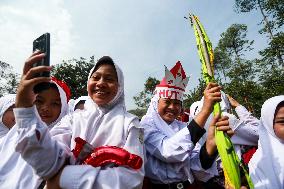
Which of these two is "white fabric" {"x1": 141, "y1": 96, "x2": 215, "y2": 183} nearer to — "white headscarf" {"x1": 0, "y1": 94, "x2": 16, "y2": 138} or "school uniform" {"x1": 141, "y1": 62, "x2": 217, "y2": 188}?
"school uniform" {"x1": 141, "y1": 62, "x2": 217, "y2": 188}

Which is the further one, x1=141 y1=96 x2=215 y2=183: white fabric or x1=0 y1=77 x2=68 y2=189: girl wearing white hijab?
x1=141 y1=96 x2=215 y2=183: white fabric

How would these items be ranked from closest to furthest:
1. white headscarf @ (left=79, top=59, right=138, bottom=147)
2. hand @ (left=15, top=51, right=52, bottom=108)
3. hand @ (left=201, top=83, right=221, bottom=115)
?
hand @ (left=15, top=51, right=52, bottom=108) → white headscarf @ (left=79, top=59, right=138, bottom=147) → hand @ (left=201, top=83, right=221, bottom=115)

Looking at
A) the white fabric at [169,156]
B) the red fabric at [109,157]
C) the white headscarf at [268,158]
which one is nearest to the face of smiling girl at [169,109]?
the white fabric at [169,156]

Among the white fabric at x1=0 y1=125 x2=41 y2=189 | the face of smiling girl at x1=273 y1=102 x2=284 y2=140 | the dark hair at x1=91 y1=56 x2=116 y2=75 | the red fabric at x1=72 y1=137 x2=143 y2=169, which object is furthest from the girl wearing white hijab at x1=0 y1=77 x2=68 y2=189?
the face of smiling girl at x1=273 y1=102 x2=284 y2=140

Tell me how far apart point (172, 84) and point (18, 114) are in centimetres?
253

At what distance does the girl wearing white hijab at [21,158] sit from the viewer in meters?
2.33

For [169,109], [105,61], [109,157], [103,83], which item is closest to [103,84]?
[103,83]

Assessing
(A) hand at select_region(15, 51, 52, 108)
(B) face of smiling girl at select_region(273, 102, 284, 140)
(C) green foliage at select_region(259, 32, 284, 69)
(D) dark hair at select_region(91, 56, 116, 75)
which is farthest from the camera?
(C) green foliage at select_region(259, 32, 284, 69)

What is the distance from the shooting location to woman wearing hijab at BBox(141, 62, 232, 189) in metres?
2.66

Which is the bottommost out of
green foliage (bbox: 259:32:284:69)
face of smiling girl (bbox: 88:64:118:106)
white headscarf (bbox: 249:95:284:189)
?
white headscarf (bbox: 249:95:284:189)

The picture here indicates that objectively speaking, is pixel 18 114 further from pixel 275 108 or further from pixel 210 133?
pixel 275 108

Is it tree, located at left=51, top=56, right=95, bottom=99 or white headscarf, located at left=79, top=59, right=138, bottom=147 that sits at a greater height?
tree, located at left=51, top=56, right=95, bottom=99

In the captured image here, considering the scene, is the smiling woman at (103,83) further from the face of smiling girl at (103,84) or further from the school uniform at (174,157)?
the school uniform at (174,157)

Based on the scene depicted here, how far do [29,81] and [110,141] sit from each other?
694 millimetres
